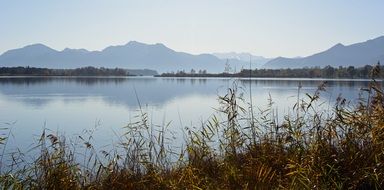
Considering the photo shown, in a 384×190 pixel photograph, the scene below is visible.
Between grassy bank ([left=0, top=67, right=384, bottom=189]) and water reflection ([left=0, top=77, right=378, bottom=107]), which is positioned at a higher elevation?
grassy bank ([left=0, top=67, right=384, bottom=189])

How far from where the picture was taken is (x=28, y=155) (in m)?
10.0

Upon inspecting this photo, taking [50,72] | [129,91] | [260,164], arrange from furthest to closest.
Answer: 1. [50,72]
2. [129,91]
3. [260,164]

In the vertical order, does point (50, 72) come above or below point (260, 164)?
above

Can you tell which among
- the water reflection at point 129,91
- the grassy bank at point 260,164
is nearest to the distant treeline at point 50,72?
the water reflection at point 129,91

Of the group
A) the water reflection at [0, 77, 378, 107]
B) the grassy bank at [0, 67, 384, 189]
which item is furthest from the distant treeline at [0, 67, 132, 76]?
the grassy bank at [0, 67, 384, 189]

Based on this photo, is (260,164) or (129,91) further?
(129,91)

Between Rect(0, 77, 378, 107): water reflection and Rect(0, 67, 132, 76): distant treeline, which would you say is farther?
Rect(0, 67, 132, 76): distant treeline

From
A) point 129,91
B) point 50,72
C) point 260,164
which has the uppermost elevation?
point 50,72

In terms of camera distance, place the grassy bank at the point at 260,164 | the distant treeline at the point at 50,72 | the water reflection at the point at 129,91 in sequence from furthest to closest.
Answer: the distant treeline at the point at 50,72
the water reflection at the point at 129,91
the grassy bank at the point at 260,164

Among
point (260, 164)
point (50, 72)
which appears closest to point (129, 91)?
point (260, 164)

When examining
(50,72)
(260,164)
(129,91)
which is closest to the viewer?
(260,164)

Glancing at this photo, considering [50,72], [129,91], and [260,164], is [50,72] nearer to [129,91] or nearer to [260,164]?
[129,91]

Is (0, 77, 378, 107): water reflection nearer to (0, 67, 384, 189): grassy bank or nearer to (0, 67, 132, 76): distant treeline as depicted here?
(0, 67, 384, 189): grassy bank

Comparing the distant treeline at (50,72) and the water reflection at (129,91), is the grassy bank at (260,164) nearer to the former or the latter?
the water reflection at (129,91)
